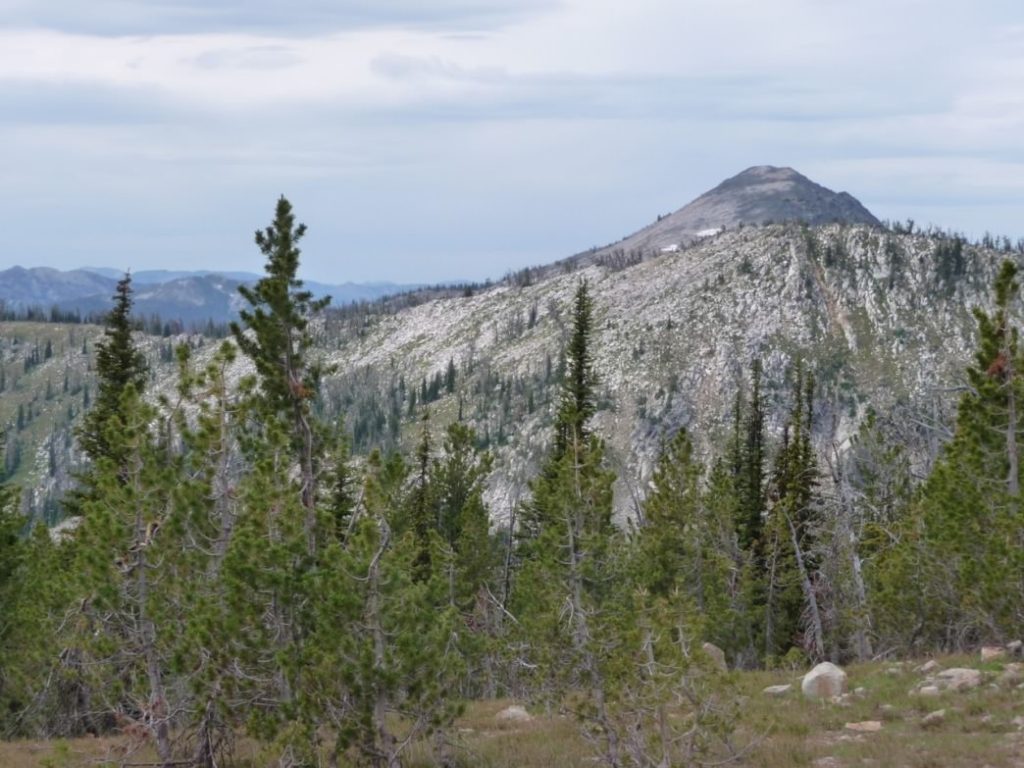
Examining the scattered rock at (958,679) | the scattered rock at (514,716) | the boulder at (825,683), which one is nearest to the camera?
the scattered rock at (958,679)

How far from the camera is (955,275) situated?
651 ft

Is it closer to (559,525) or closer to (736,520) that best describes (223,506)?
(559,525)

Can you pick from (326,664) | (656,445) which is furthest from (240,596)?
(656,445)

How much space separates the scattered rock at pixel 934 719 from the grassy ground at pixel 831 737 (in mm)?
83

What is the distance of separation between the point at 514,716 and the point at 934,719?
9275 millimetres

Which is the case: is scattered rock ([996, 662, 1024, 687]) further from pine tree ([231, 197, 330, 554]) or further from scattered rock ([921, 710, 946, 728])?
pine tree ([231, 197, 330, 554])

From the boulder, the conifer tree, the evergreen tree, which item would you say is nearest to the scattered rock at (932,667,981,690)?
the boulder

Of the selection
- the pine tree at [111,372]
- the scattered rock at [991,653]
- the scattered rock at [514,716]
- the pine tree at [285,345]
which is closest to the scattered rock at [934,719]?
the scattered rock at [991,653]

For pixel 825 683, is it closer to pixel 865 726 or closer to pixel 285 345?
pixel 865 726

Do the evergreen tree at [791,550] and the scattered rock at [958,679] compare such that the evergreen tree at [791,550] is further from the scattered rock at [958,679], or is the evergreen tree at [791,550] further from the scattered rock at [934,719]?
the scattered rock at [934,719]

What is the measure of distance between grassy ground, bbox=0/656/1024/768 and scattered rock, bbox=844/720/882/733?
119 millimetres

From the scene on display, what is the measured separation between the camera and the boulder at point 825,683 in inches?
902

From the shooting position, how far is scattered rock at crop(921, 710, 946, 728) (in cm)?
1911

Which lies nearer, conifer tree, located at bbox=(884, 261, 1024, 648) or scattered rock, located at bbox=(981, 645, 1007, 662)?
conifer tree, located at bbox=(884, 261, 1024, 648)
